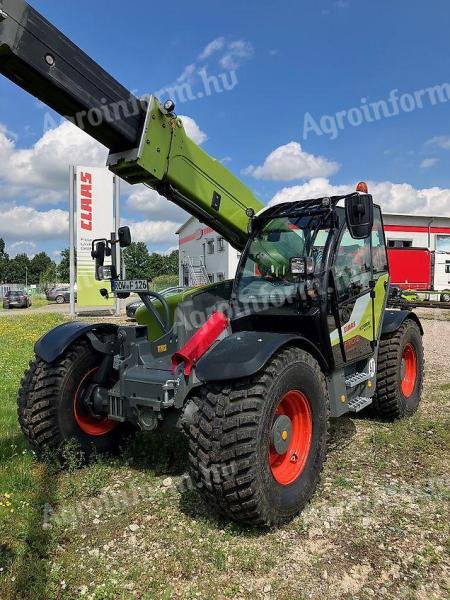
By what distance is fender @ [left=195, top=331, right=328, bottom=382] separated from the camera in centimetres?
352

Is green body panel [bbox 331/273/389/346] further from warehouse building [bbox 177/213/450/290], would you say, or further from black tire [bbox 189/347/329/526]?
warehouse building [bbox 177/213/450/290]

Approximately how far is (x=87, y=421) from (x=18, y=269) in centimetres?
11777

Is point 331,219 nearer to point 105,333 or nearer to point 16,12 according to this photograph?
point 105,333

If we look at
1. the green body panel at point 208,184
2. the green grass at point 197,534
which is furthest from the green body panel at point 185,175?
the green grass at point 197,534

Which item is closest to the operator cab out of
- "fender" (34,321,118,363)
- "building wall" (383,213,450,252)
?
"fender" (34,321,118,363)

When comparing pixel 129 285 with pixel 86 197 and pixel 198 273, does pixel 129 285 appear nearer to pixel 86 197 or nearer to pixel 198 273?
pixel 86 197

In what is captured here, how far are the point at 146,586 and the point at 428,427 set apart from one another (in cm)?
408

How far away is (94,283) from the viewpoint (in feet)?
73.7

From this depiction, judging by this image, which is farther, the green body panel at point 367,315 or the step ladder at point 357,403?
the green body panel at point 367,315

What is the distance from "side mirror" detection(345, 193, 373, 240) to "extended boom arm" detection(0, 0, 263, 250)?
1224mm

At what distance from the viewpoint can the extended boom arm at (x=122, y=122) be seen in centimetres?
317

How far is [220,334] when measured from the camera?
4.54 metres

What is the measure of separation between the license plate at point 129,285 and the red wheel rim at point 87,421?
100 cm

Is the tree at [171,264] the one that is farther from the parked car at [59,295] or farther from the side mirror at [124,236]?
the side mirror at [124,236]
